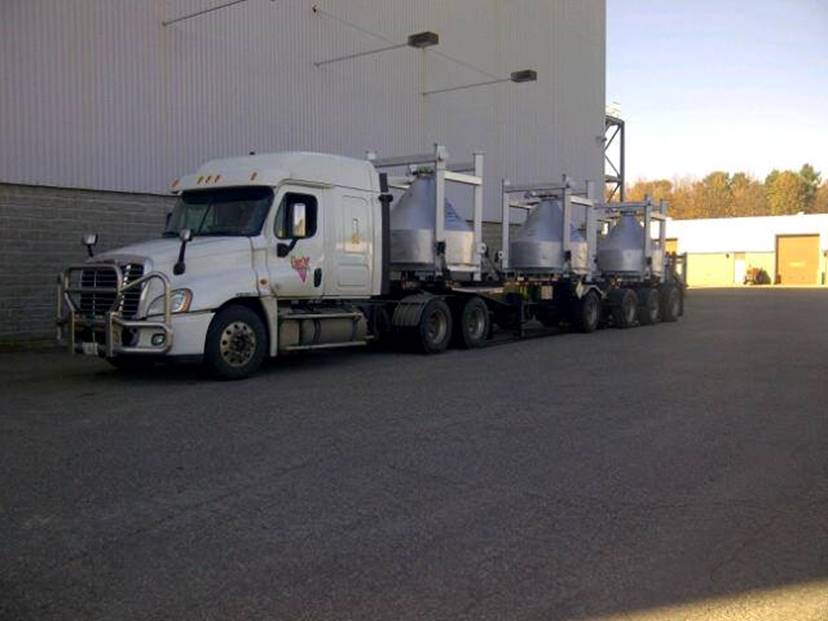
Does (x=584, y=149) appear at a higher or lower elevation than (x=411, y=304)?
higher

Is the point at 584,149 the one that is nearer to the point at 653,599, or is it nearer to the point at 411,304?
the point at 411,304

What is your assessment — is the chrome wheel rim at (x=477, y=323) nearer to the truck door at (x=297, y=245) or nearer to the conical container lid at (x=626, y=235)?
the truck door at (x=297, y=245)

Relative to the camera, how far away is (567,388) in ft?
→ 34.9

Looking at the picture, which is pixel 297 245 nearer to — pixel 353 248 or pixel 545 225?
pixel 353 248

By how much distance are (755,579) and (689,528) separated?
0.79 m

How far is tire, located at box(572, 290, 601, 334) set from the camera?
20.5 metres

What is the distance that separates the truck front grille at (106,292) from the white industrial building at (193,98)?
5.48m

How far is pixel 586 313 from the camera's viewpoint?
2055cm

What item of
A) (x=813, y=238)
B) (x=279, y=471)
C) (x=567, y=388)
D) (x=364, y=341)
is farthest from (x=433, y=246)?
(x=813, y=238)

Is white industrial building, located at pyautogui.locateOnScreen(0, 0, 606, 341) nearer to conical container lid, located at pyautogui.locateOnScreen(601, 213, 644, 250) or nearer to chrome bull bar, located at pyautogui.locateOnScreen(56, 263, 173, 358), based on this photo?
conical container lid, located at pyautogui.locateOnScreen(601, 213, 644, 250)

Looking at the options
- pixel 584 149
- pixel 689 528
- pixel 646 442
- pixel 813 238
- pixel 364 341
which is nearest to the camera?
pixel 689 528

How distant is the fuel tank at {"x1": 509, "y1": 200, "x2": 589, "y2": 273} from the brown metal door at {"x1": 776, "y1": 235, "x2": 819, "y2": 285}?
55.9 m

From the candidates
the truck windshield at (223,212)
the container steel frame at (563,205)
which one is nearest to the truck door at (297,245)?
the truck windshield at (223,212)

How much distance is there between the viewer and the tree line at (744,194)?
108062mm
